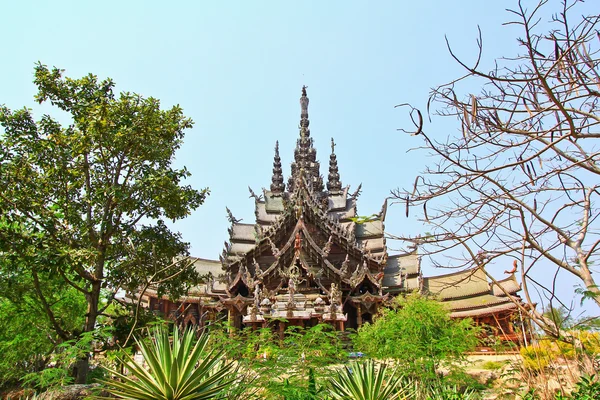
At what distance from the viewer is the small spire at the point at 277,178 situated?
3369 cm

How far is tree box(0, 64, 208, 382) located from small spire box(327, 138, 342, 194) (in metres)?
23.0

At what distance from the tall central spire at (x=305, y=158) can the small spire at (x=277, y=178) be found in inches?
83.0

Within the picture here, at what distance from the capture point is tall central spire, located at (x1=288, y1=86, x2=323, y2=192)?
3088 cm

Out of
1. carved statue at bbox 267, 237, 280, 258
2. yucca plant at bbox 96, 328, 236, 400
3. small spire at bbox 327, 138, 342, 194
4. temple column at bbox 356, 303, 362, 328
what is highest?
small spire at bbox 327, 138, 342, 194

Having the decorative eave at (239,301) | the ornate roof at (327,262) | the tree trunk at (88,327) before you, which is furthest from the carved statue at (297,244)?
the tree trunk at (88,327)

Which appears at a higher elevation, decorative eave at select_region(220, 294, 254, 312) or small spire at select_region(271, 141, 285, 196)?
small spire at select_region(271, 141, 285, 196)

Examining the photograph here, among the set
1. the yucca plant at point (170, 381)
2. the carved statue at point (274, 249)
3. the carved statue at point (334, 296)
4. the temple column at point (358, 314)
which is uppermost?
the carved statue at point (274, 249)

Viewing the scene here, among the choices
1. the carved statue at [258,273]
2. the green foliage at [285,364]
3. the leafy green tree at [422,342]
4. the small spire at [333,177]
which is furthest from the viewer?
the small spire at [333,177]

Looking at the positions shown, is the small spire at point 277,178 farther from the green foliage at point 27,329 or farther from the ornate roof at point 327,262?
the green foliage at point 27,329

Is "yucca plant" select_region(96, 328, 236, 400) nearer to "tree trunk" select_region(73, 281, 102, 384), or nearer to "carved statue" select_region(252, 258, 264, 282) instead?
"tree trunk" select_region(73, 281, 102, 384)

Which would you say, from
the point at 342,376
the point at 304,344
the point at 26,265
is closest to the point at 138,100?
the point at 26,265

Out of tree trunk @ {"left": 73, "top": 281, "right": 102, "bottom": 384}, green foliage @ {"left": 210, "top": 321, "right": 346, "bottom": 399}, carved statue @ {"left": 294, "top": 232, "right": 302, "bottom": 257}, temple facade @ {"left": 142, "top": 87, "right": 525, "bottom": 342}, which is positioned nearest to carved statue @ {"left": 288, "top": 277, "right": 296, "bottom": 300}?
temple facade @ {"left": 142, "top": 87, "right": 525, "bottom": 342}

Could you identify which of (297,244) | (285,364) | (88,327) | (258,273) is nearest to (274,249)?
(297,244)

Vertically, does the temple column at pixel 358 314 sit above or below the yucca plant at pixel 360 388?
above
